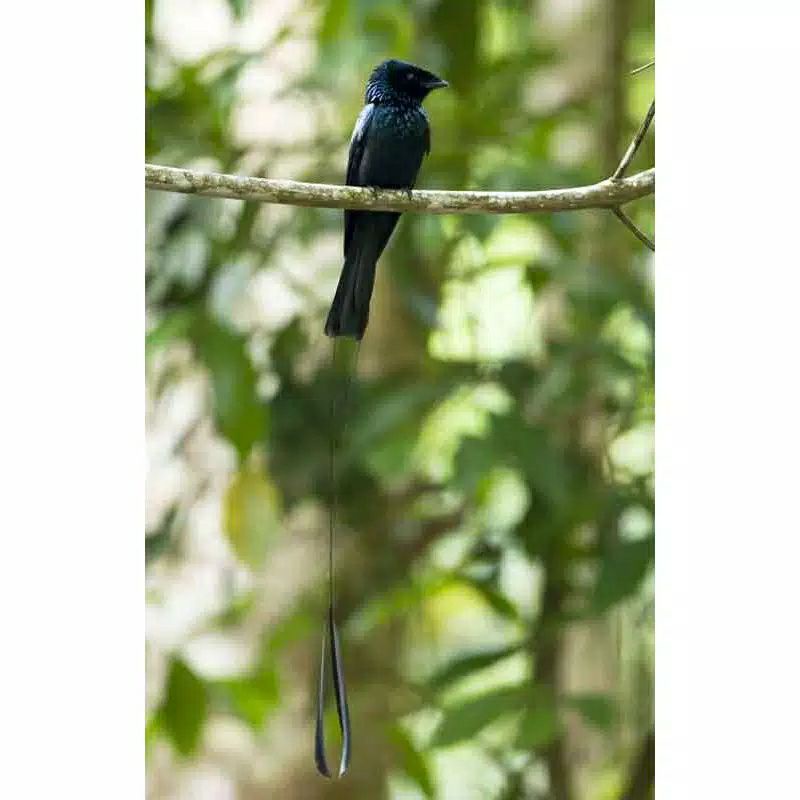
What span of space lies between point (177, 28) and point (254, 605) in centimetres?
76

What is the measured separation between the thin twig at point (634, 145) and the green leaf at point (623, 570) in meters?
0.48

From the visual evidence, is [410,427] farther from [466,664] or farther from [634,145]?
[634,145]

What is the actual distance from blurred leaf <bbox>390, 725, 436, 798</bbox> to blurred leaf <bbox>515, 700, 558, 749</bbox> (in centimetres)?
13

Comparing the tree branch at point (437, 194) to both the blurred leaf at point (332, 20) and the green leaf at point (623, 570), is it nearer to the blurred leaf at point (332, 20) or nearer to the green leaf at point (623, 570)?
the blurred leaf at point (332, 20)

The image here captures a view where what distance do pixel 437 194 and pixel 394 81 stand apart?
0.15 m

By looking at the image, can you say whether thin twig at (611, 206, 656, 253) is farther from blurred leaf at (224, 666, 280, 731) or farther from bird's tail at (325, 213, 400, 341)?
blurred leaf at (224, 666, 280, 731)

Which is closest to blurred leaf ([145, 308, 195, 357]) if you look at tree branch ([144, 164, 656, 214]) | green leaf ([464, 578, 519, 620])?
tree branch ([144, 164, 656, 214])

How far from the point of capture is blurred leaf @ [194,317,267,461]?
5.28 ft

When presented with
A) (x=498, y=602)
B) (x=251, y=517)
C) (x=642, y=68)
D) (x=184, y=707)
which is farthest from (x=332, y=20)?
(x=184, y=707)

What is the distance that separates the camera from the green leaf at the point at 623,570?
1611mm

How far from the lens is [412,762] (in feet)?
5.23
